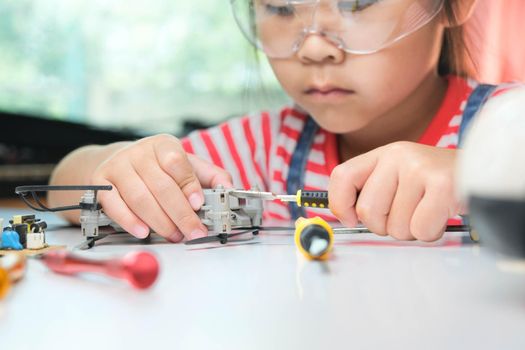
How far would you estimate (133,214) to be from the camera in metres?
0.63

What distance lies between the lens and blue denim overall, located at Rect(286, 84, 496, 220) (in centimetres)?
96

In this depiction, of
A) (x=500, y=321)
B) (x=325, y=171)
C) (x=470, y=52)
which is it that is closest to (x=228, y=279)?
(x=500, y=321)

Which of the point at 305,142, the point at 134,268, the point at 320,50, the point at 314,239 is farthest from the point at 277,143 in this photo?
the point at 134,268

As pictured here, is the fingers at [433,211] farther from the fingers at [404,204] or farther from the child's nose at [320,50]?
the child's nose at [320,50]

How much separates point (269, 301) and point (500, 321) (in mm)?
124

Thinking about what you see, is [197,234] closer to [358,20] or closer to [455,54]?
[358,20]

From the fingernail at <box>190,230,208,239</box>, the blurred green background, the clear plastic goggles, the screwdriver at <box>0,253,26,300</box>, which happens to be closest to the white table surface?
the screwdriver at <box>0,253,26,300</box>

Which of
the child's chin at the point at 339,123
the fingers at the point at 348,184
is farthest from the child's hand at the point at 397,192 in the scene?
the child's chin at the point at 339,123

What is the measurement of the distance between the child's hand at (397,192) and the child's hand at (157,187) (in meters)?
0.15

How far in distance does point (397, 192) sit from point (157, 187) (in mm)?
255

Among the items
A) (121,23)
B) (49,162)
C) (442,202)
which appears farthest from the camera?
(121,23)

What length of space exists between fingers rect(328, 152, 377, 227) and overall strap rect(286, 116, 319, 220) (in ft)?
1.45

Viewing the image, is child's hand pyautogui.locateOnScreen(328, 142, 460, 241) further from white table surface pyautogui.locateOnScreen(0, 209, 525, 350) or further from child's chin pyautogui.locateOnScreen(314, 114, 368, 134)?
child's chin pyautogui.locateOnScreen(314, 114, 368, 134)

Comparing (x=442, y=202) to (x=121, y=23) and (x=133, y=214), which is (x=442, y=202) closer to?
(x=133, y=214)
